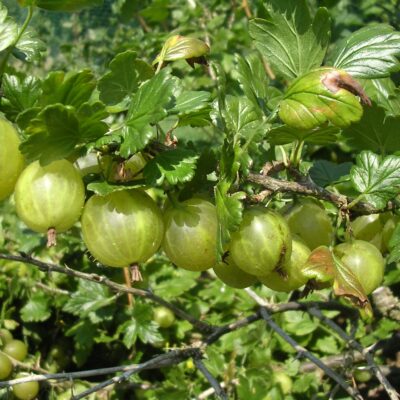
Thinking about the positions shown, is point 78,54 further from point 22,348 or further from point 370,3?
point 22,348

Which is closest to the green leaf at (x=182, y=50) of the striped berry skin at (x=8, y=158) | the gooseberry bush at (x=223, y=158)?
the gooseberry bush at (x=223, y=158)

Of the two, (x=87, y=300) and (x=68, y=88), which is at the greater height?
(x=68, y=88)

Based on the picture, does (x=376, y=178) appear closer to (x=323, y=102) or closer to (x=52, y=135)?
(x=323, y=102)

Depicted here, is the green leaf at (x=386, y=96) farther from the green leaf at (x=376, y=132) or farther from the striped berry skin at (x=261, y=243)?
the striped berry skin at (x=261, y=243)

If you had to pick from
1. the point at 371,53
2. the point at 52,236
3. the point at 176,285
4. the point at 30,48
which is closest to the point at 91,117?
the point at 52,236

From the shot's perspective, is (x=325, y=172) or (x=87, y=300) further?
(x=87, y=300)

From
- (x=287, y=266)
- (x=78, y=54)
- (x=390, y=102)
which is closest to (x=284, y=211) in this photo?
(x=287, y=266)
